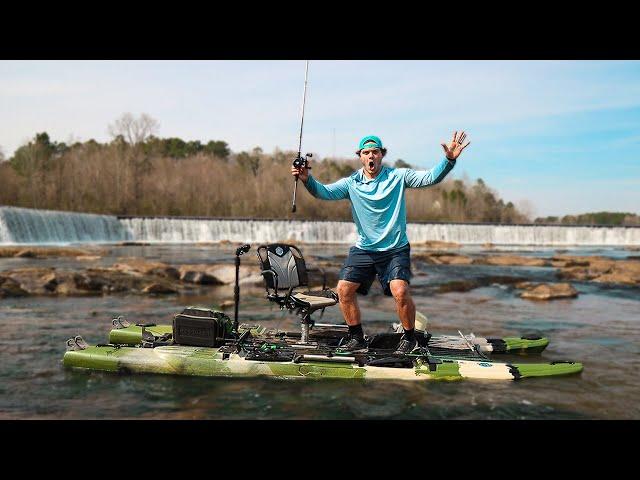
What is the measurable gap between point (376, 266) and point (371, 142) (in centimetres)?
153

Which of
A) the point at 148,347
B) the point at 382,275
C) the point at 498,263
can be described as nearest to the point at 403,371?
the point at 382,275

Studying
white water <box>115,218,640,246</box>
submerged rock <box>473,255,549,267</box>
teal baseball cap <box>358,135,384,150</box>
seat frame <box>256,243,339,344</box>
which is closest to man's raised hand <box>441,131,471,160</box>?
teal baseball cap <box>358,135,384,150</box>

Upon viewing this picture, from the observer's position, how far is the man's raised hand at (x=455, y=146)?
6.25m

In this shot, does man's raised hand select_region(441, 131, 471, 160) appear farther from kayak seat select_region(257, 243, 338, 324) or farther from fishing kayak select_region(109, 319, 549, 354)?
fishing kayak select_region(109, 319, 549, 354)

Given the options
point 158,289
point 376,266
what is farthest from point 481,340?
point 158,289

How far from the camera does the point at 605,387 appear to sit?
260 inches

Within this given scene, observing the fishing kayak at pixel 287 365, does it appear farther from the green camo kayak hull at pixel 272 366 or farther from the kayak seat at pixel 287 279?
the kayak seat at pixel 287 279

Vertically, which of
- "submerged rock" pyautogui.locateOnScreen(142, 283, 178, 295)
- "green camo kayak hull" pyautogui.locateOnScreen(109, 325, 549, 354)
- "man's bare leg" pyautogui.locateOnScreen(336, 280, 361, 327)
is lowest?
"submerged rock" pyautogui.locateOnScreen(142, 283, 178, 295)

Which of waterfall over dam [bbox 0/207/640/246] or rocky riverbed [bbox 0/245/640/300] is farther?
waterfall over dam [bbox 0/207/640/246]

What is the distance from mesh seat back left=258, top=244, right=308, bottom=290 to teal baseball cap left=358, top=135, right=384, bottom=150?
164 cm

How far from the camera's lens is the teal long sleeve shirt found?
6555mm

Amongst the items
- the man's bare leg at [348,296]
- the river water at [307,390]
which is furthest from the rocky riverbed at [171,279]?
the man's bare leg at [348,296]

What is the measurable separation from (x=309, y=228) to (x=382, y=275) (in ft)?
147

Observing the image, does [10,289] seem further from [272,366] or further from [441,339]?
[441,339]
